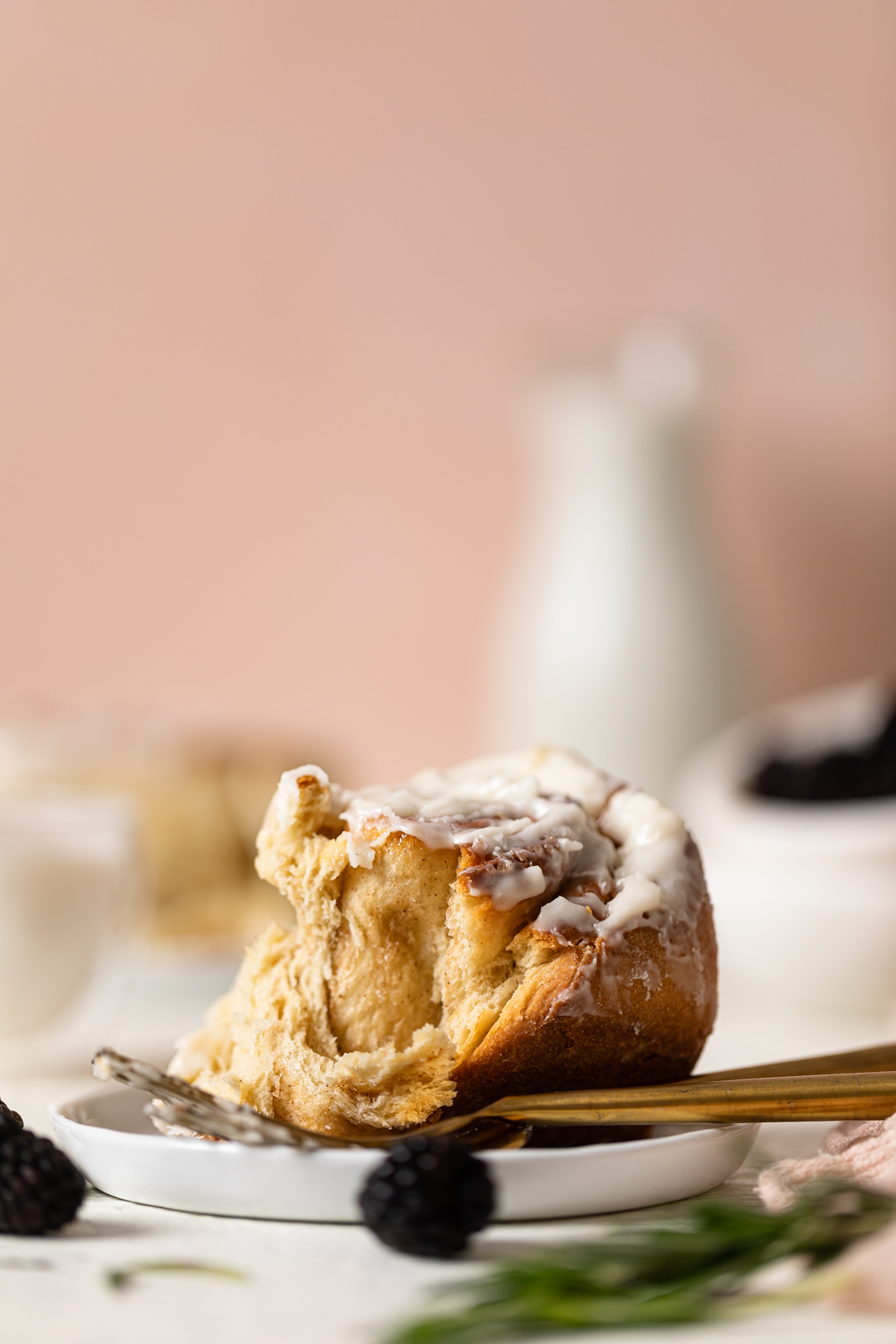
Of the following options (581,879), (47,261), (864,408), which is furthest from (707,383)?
(581,879)

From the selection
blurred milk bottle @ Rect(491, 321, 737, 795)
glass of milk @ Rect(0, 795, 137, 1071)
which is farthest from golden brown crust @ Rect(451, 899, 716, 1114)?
blurred milk bottle @ Rect(491, 321, 737, 795)

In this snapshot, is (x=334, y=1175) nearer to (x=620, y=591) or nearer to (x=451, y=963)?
(x=451, y=963)

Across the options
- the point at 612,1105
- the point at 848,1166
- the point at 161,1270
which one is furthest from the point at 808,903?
the point at 161,1270

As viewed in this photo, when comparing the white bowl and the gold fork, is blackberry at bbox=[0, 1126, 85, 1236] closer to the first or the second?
the gold fork

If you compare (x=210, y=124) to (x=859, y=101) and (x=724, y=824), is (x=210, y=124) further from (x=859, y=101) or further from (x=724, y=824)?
(x=724, y=824)

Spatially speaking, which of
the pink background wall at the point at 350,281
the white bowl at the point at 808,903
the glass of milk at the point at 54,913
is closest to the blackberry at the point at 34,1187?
the glass of milk at the point at 54,913

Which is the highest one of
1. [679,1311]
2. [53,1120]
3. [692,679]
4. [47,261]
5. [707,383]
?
[47,261]
